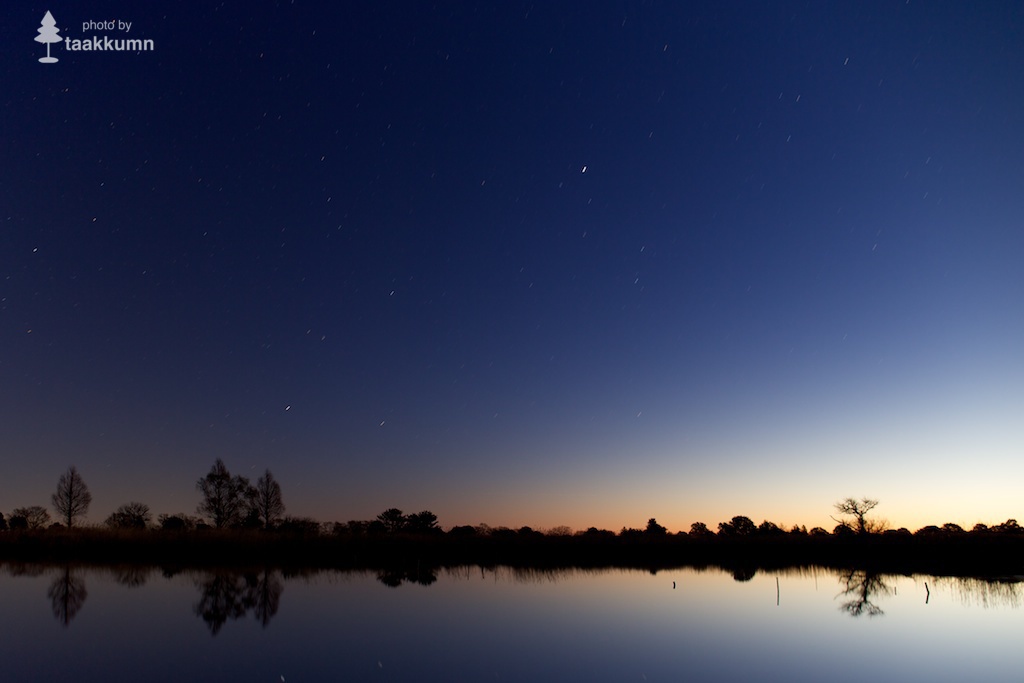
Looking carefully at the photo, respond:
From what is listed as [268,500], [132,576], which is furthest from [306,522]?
[132,576]

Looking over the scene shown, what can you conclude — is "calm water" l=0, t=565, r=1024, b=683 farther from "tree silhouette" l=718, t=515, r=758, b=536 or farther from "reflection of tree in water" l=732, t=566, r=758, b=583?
"tree silhouette" l=718, t=515, r=758, b=536

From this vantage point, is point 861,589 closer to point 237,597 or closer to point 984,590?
point 984,590

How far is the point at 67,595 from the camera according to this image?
2302cm

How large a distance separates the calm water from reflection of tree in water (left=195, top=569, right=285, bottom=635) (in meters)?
0.09

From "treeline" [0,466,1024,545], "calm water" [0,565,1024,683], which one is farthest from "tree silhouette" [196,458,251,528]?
"calm water" [0,565,1024,683]

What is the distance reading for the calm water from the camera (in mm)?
15023

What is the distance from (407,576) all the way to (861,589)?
60.7ft

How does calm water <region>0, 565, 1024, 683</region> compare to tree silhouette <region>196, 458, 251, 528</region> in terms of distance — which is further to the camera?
tree silhouette <region>196, 458, 251, 528</region>

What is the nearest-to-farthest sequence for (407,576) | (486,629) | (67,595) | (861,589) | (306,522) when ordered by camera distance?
(486,629), (67,595), (861,589), (407,576), (306,522)

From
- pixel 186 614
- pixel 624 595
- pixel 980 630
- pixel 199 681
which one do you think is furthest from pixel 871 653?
pixel 186 614

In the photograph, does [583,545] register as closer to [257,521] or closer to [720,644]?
[720,644]

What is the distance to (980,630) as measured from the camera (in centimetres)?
2019

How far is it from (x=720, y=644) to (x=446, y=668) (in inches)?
287

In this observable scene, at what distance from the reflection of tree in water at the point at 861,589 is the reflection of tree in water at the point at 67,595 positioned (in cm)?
2321
